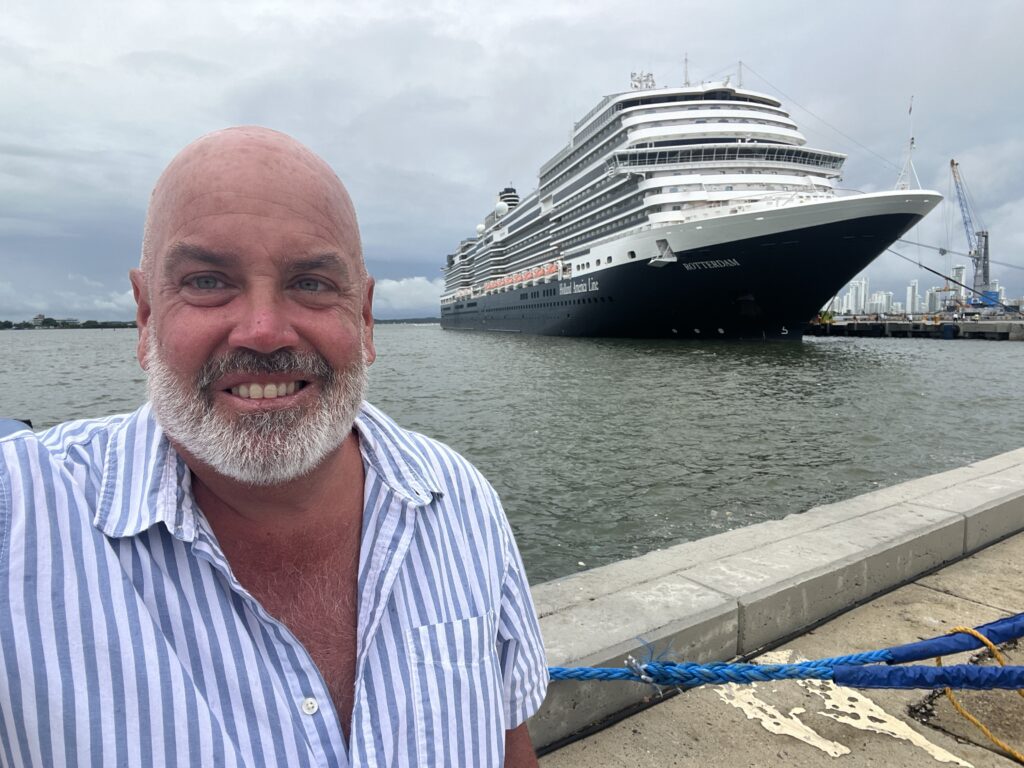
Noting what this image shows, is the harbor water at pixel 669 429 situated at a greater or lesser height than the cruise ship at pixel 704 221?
lesser

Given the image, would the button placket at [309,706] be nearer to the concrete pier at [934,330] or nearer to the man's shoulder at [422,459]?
the man's shoulder at [422,459]

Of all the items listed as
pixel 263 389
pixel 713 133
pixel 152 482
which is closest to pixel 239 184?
pixel 263 389

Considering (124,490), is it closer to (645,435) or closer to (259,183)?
(259,183)

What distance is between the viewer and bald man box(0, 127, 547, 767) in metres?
0.96

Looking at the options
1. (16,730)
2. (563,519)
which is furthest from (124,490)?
(563,519)

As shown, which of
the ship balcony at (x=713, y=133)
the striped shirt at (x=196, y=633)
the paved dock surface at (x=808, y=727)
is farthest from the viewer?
the ship balcony at (x=713, y=133)

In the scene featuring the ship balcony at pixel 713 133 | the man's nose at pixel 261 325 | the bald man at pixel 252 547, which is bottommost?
the bald man at pixel 252 547

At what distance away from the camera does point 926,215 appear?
3033 cm

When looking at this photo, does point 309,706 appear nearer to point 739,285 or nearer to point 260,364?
point 260,364

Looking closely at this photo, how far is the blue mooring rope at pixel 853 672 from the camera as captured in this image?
2254 millimetres

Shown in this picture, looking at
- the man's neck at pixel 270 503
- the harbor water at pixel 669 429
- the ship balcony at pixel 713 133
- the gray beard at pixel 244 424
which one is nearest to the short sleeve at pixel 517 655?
the man's neck at pixel 270 503

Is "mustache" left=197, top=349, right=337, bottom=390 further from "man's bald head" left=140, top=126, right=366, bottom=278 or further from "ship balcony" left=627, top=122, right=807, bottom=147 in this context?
"ship balcony" left=627, top=122, right=807, bottom=147

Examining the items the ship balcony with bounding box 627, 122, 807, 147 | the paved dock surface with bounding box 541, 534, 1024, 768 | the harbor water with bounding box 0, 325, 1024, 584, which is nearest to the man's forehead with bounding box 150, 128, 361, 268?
the paved dock surface with bounding box 541, 534, 1024, 768

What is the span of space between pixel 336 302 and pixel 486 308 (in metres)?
67.0
